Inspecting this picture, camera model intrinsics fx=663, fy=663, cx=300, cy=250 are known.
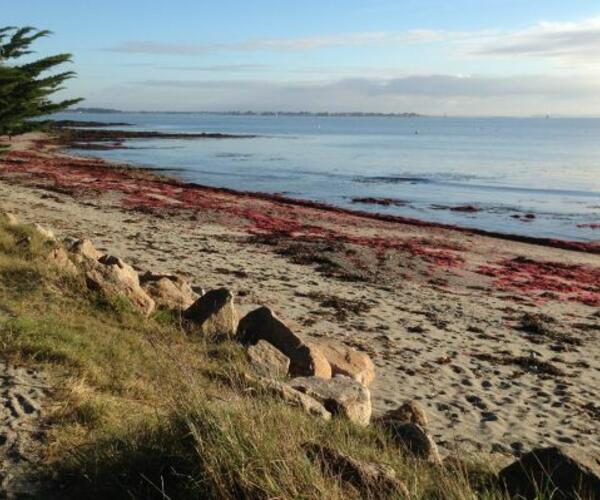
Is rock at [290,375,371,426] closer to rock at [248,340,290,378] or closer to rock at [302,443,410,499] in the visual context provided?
rock at [248,340,290,378]

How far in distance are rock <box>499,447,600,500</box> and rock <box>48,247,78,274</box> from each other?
6893mm

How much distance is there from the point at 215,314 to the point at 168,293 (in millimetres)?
1486

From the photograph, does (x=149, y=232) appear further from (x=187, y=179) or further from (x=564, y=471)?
(x=187, y=179)

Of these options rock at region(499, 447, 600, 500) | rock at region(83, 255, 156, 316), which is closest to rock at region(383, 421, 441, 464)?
rock at region(499, 447, 600, 500)

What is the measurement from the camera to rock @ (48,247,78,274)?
9508mm

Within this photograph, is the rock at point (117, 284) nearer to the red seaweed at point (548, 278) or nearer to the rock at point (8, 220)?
the rock at point (8, 220)

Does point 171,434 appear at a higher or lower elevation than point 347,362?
higher

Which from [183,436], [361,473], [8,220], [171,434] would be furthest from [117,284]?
[361,473]

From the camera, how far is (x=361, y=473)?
11.6 ft

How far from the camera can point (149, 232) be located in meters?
19.9

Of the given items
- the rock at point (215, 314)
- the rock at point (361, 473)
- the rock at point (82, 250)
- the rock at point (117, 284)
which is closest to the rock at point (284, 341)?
the rock at point (215, 314)

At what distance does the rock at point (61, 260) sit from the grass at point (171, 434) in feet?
7.98

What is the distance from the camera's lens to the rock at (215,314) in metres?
8.97

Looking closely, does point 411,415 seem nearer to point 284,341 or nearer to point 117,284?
point 284,341
